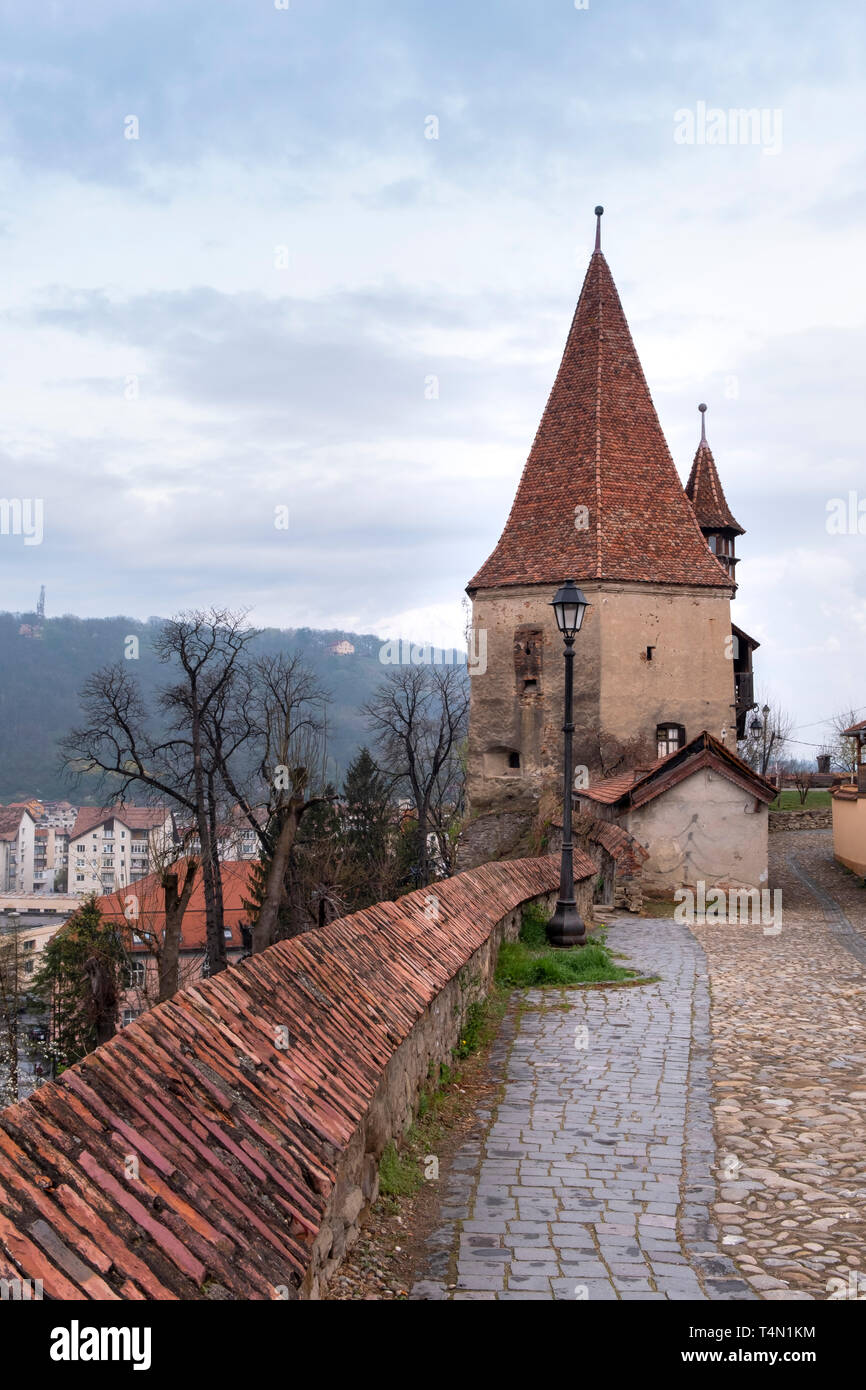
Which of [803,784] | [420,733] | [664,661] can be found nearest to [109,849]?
[420,733]

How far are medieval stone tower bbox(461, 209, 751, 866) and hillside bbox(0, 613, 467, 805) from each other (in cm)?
6752

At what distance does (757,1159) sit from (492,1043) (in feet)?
9.79

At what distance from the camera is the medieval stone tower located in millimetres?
28125

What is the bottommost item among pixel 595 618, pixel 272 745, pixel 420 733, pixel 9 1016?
pixel 9 1016

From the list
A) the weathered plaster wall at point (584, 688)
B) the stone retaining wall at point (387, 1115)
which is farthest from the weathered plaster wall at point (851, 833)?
the stone retaining wall at point (387, 1115)

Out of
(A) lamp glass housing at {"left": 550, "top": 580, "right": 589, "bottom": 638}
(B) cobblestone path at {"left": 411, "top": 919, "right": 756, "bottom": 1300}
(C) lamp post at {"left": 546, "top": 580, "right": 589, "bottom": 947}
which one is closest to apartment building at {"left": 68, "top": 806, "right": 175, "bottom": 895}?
(C) lamp post at {"left": 546, "top": 580, "right": 589, "bottom": 947}

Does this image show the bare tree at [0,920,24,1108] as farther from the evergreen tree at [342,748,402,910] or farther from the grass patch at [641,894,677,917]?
the grass patch at [641,894,677,917]

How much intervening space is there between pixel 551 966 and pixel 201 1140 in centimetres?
843

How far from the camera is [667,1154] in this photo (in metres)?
6.26

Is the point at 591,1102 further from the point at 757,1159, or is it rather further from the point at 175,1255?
the point at 175,1255

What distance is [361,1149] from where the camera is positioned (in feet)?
16.3

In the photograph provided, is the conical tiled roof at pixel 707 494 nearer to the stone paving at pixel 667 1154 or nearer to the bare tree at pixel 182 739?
the bare tree at pixel 182 739

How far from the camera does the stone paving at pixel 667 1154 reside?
4715 millimetres

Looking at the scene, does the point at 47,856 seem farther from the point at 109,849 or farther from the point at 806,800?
the point at 806,800
